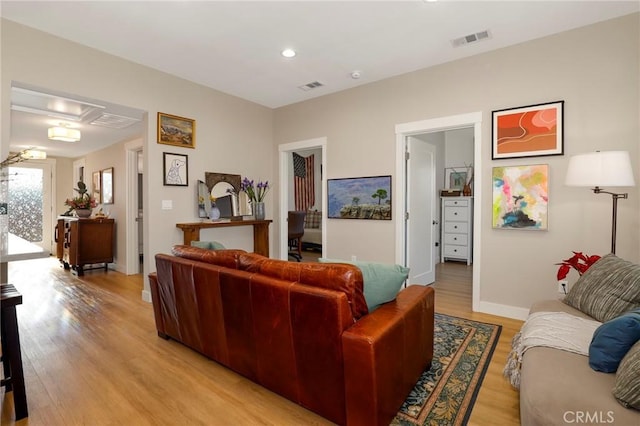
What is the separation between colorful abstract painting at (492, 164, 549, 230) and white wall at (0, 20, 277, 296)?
3.38 metres

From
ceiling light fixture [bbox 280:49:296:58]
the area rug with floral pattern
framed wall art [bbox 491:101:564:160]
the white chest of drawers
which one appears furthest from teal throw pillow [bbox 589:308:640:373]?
the white chest of drawers

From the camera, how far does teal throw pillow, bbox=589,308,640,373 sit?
4.35ft

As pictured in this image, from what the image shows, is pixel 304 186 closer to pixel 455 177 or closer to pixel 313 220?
pixel 313 220

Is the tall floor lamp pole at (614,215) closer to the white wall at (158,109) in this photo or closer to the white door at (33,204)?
the white wall at (158,109)

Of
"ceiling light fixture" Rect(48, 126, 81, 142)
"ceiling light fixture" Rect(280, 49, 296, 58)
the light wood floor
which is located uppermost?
"ceiling light fixture" Rect(280, 49, 296, 58)

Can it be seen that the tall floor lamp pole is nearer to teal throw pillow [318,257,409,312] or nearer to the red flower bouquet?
the red flower bouquet

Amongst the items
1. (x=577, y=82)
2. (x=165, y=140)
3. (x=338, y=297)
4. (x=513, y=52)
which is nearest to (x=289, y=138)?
(x=165, y=140)

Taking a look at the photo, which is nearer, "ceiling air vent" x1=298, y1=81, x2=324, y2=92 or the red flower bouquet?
the red flower bouquet

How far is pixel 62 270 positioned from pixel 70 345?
4.11 metres

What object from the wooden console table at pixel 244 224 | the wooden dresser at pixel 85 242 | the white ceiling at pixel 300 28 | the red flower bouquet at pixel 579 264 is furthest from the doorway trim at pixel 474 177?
the wooden dresser at pixel 85 242

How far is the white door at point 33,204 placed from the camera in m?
7.21

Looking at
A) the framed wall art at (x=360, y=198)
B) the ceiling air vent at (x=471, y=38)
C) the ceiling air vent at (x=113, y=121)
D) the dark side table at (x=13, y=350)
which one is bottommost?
the dark side table at (x=13, y=350)

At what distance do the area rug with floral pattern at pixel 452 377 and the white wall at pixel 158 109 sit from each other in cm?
321

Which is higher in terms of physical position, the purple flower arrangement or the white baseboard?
the purple flower arrangement
